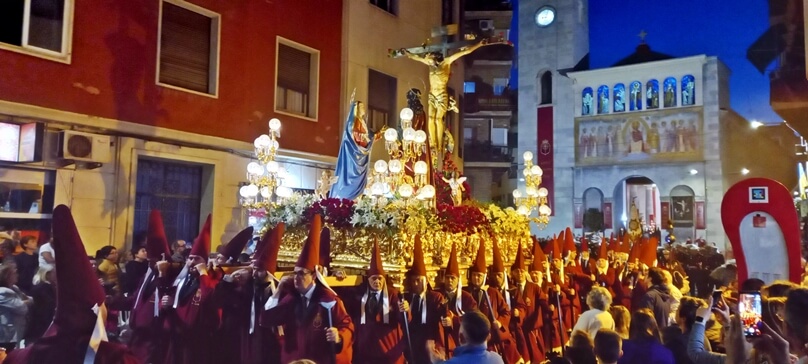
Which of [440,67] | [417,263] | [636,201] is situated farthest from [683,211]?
[417,263]

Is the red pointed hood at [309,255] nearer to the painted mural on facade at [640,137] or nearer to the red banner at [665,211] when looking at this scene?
the red banner at [665,211]

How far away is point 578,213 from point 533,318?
24.9 m

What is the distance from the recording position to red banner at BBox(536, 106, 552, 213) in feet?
108

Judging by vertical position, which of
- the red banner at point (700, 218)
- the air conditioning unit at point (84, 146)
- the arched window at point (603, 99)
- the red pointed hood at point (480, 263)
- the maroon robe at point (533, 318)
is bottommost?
the maroon robe at point (533, 318)

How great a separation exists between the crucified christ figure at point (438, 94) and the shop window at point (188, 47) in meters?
5.02

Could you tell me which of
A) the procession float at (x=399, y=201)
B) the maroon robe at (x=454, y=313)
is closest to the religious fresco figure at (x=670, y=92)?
the procession float at (x=399, y=201)

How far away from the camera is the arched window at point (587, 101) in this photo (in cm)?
3275

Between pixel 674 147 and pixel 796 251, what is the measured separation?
88.0 feet

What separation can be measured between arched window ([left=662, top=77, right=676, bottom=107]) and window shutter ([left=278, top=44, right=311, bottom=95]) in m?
22.8

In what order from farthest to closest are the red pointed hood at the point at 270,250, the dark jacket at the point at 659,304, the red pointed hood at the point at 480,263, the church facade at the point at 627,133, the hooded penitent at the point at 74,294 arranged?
the church facade at the point at 627,133 < the red pointed hood at the point at 480,263 < the dark jacket at the point at 659,304 < the red pointed hood at the point at 270,250 < the hooded penitent at the point at 74,294

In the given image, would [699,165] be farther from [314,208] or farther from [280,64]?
[314,208]

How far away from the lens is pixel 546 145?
3366 centimetres

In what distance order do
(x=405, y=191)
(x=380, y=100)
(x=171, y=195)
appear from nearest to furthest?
(x=405, y=191), (x=171, y=195), (x=380, y=100)

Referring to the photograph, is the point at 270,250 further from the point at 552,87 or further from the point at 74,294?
the point at 552,87
